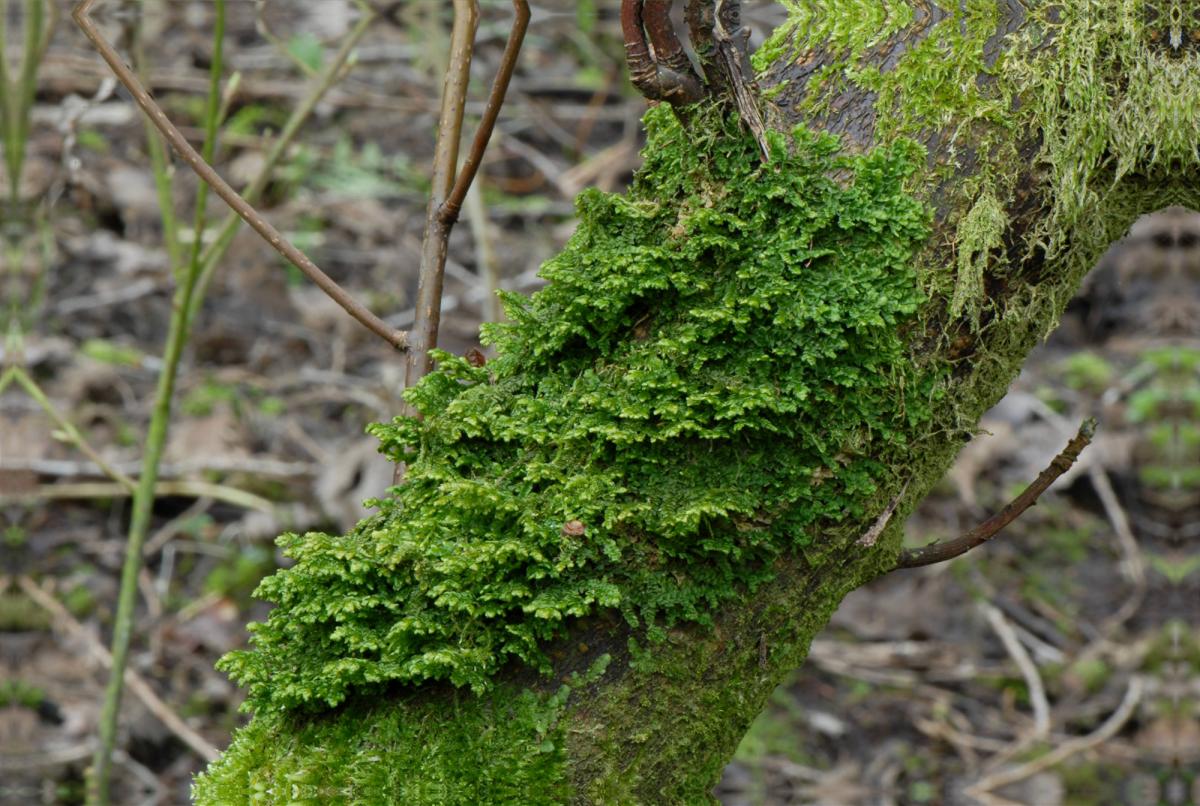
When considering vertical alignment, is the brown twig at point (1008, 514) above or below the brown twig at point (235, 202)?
below

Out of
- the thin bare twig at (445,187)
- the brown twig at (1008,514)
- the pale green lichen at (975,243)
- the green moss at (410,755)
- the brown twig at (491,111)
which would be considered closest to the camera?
the green moss at (410,755)

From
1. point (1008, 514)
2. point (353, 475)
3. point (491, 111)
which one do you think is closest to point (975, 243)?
point (1008, 514)

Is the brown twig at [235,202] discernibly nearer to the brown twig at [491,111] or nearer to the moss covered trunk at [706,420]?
the brown twig at [491,111]

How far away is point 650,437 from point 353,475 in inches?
130

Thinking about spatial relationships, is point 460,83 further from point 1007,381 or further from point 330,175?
point 330,175

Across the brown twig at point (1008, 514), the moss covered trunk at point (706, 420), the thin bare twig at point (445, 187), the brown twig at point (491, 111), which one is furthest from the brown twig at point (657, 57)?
the brown twig at point (1008, 514)

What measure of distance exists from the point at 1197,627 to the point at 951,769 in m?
1.07

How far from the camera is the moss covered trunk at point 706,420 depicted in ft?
4.52

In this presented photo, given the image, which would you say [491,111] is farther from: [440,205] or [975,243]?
[975,243]

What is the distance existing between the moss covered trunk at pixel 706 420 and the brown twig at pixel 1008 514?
120 millimetres

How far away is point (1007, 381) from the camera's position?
5.42 ft

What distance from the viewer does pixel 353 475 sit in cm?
452

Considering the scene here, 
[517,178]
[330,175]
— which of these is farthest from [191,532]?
[517,178]

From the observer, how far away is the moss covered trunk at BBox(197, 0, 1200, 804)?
1.38 m
